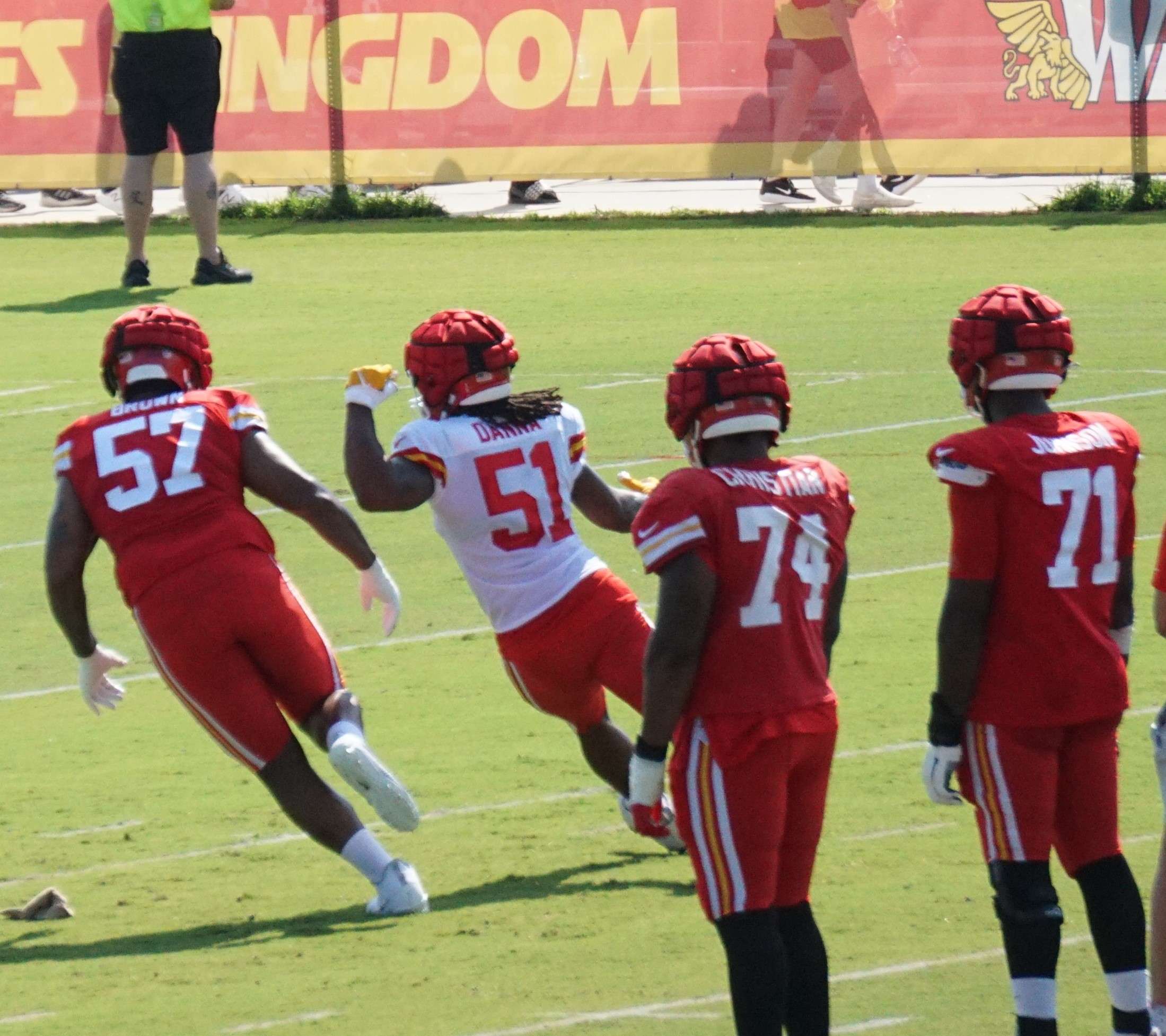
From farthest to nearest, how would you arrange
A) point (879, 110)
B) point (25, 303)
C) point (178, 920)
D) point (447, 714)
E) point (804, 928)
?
point (879, 110)
point (25, 303)
point (447, 714)
point (178, 920)
point (804, 928)

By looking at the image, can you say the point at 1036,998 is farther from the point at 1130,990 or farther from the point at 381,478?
the point at 381,478

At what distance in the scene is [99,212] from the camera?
Result: 23.6 meters

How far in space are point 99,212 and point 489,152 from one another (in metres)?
4.44

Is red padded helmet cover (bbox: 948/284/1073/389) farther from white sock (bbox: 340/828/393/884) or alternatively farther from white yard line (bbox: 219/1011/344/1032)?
white sock (bbox: 340/828/393/884)

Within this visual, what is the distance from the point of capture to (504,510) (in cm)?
711

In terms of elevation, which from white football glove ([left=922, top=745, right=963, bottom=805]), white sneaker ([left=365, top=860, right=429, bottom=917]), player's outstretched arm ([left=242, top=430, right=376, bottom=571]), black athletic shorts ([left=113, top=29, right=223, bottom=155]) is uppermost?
black athletic shorts ([left=113, top=29, right=223, bottom=155])

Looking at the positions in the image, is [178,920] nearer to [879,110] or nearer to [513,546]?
→ [513,546]

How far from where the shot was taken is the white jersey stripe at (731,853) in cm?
524

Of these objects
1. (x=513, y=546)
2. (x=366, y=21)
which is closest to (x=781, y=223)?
(x=366, y=21)

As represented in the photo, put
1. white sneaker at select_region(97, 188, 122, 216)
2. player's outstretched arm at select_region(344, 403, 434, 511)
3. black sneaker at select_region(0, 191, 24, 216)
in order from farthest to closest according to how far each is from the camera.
→ black sneaker at select_region(0, 191, 24, 216), white sneaker at select_region(97, 188, 122, 216), player's outstretched arm at select_region(344, 403, 434, 511)

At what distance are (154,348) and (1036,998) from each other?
338 cm

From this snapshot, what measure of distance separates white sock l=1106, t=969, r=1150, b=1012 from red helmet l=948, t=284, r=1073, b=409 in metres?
1.39

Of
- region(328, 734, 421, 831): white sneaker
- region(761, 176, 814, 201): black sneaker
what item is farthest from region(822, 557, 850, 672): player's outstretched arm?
region(761, 176, 814, 201): black sneaker

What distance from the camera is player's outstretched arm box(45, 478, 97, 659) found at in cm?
704
